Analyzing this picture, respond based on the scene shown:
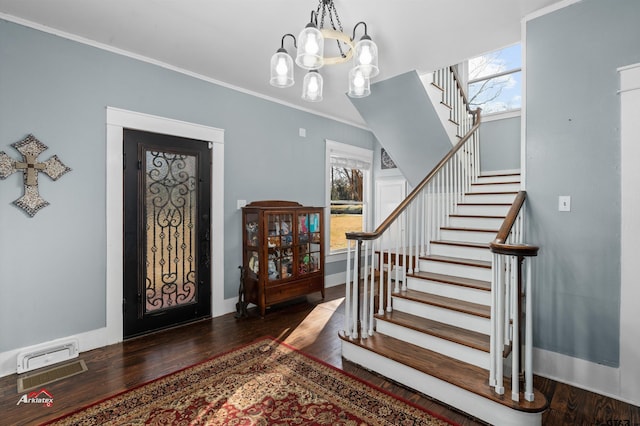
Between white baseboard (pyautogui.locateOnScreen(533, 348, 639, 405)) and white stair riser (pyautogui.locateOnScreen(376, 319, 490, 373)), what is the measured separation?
0.59 metres

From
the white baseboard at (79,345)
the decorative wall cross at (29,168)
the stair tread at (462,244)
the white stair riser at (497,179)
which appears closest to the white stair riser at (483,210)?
the stair tread at (462,244)

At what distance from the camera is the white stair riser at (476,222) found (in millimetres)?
3301

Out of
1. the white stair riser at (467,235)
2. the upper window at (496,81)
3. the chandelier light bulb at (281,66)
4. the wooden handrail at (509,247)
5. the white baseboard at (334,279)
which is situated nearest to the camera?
the wooden handrail at (509,247)

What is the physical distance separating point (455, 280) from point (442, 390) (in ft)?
3.54

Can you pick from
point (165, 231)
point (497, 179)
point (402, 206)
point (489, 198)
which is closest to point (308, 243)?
point (402, 206)

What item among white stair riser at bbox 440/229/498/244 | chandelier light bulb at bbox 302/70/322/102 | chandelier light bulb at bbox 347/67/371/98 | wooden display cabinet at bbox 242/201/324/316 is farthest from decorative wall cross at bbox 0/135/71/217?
white stair riser at bbox 440/229/498/244

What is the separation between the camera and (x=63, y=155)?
2600mm

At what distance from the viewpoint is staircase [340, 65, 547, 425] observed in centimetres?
180

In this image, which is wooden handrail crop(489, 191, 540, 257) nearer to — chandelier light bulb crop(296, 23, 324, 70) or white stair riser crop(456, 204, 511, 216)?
white stair riser crop(456, 204, 511, 216)

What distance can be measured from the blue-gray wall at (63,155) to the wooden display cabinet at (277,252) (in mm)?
1250

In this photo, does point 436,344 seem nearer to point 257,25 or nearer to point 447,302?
point 447,302

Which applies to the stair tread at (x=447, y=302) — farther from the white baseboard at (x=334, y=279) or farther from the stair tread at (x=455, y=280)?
the white baseboard at (x=334, y=279)

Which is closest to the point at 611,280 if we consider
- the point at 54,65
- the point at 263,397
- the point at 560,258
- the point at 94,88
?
the point at 560,258

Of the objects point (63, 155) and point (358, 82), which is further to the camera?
point (63, 155)
